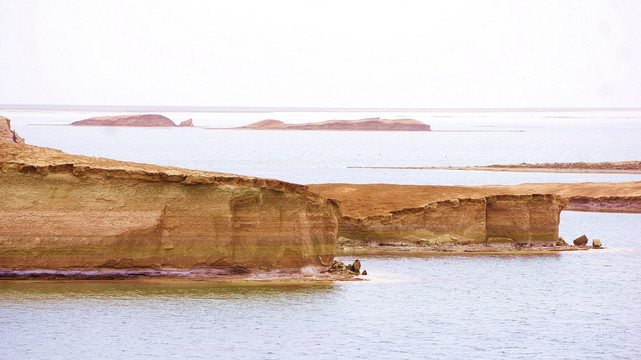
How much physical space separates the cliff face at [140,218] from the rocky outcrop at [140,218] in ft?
0.11

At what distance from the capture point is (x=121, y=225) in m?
36.2

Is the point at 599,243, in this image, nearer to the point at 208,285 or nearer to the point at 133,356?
the point at 208,285

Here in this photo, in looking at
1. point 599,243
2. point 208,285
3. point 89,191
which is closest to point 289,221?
point 208,285

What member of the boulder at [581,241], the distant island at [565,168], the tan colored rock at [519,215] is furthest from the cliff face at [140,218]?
the distant island at [565,168]

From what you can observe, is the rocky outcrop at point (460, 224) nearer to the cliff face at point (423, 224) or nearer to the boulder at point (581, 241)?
the cliff face at point (423, 224)

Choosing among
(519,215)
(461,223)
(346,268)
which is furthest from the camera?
(519,215)

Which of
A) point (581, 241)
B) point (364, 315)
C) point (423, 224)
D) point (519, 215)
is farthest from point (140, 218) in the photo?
point (581, 241)

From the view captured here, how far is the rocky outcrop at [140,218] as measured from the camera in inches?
1415

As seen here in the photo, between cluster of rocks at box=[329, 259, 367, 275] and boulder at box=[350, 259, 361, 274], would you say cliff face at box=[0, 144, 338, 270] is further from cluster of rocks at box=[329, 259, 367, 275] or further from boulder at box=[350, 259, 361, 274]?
boulder at box=[350, 259, 361, 274]

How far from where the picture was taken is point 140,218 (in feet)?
119

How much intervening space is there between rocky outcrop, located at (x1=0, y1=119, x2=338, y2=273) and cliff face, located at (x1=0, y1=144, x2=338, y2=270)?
33 mm

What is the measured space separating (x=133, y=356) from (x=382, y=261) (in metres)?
19.3

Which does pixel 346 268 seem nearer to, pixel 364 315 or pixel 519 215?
pixel 364 315

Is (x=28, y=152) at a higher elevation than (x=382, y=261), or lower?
higher
